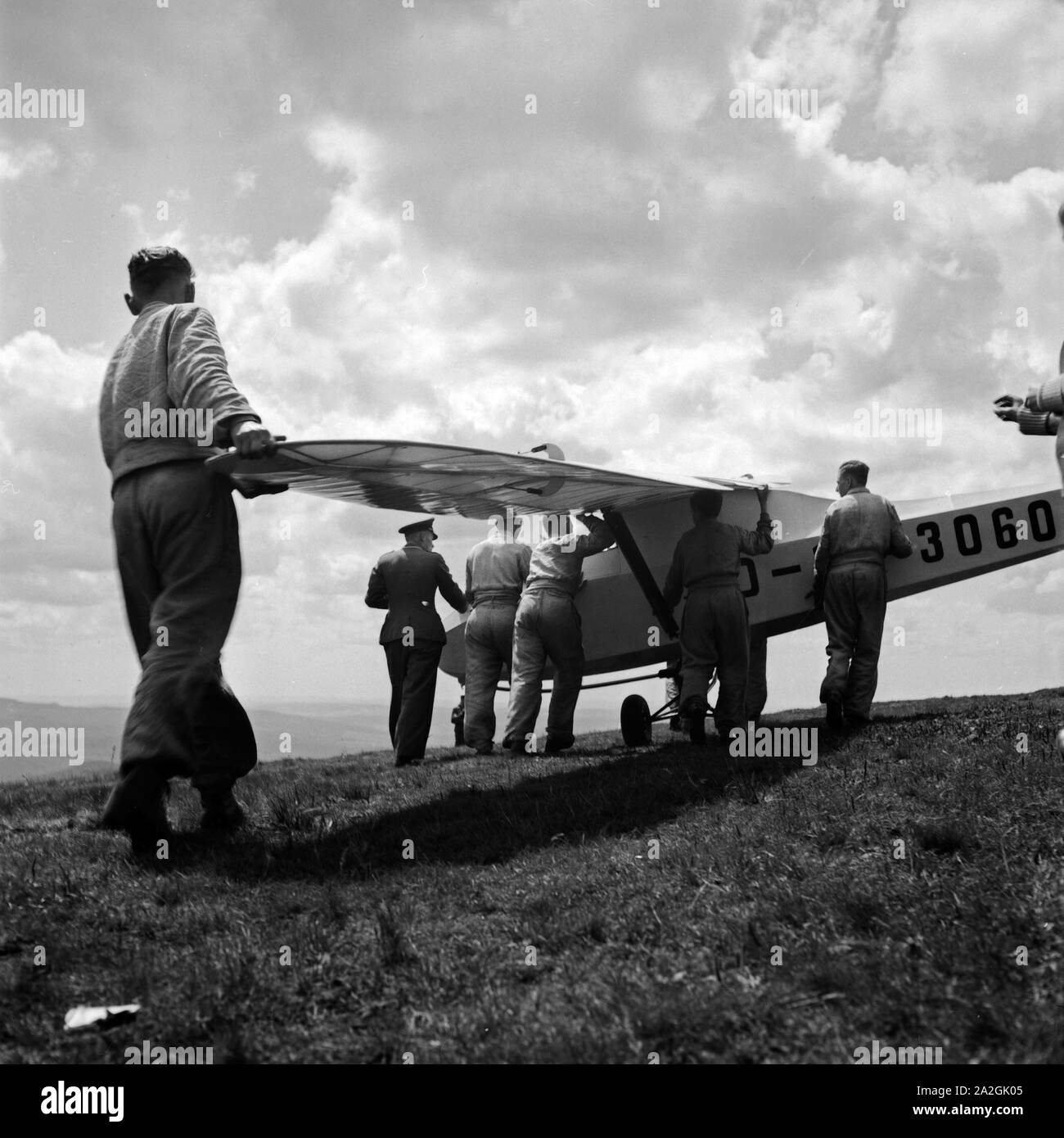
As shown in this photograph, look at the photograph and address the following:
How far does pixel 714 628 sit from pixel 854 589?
166 centimetres

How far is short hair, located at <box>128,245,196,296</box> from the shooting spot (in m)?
6.25

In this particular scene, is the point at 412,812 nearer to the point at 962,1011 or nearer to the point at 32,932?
the point at 32,932

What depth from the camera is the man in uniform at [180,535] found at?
17.9ft

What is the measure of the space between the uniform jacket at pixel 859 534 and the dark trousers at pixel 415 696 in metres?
4.13

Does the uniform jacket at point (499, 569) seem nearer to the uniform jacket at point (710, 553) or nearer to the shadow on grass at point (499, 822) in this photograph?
the uniform jacket at point (710, 553)

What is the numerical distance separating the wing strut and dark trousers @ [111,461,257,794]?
4834 millimetres

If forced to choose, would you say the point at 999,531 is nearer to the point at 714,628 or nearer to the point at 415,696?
the point at 714,628

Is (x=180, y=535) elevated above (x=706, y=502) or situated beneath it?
situated beneath

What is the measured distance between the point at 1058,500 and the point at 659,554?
402 cm

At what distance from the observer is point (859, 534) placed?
10109 millimetres

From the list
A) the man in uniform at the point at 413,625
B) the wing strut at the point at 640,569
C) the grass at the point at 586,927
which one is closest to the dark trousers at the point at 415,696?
the man in uniform at the point at 413,625

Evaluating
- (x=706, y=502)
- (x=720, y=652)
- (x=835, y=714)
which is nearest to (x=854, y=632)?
(x=835, y=714)

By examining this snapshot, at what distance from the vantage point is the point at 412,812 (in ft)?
21.2

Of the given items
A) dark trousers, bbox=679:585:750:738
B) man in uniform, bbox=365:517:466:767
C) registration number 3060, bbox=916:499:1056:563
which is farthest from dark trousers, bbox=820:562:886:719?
man in uniform, bbox=365:517:466:767
